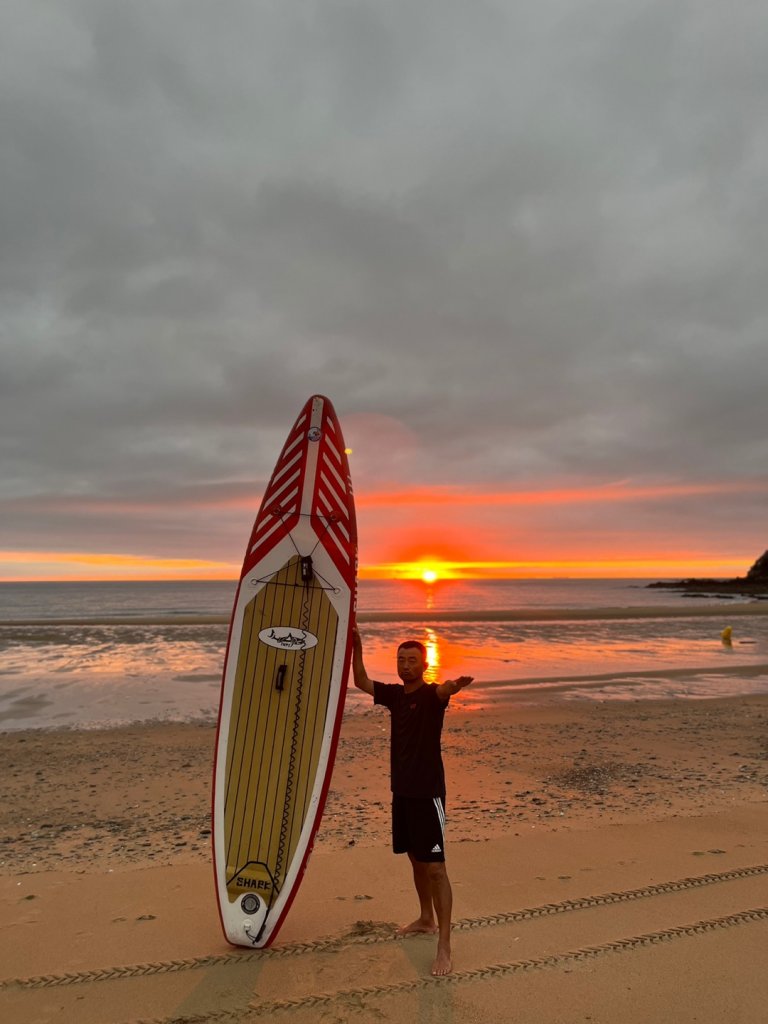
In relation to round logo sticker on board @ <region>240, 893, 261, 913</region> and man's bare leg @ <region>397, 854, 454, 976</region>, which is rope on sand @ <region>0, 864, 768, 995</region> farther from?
round logo sticker on board @ <region>240, 893, 261, 913</region>

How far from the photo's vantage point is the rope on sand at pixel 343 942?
3.28 metres

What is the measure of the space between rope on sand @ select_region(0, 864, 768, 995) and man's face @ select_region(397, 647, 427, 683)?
1343mm

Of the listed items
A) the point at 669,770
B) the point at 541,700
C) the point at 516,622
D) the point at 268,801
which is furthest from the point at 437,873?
the point at 516,622

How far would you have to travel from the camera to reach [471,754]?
8.02 meters

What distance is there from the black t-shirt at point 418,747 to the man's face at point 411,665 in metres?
0.07

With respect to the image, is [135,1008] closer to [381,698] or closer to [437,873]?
[437,873]

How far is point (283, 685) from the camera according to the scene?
4.30 m

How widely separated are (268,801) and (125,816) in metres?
2.55

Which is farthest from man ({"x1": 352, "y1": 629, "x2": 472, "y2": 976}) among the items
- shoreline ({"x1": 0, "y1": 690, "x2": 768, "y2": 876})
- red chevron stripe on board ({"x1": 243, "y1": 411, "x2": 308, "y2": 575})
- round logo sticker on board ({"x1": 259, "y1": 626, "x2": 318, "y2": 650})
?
shoreline ({"x1": 0, "y1": 690, "x2": 768, "y2": 876})

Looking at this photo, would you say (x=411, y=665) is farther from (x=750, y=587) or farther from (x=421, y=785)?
(x=750, y=587)

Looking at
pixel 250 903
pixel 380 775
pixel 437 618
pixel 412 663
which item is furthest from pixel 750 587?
pixel 250 903

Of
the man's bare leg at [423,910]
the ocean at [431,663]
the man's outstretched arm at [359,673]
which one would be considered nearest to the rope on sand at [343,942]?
the man's bare leg at [423,910]

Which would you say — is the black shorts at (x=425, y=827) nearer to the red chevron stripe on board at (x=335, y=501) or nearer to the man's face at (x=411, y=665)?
the man's face at (x=411, y=665)

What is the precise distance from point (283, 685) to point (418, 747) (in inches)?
43.0
